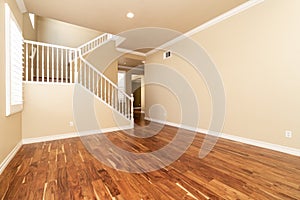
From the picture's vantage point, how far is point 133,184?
1.64 m

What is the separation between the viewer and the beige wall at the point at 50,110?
3.17m

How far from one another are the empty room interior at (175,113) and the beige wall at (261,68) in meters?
0.02

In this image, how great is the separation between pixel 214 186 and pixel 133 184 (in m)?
0.89

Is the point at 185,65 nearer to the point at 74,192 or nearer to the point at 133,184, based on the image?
the point at 133,184

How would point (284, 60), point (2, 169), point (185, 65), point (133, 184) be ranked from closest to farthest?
point (133, 184) < point (2, 169) < point (284, 60) < point (185, 65)

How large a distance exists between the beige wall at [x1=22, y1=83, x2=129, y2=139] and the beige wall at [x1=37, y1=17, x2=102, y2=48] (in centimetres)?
331

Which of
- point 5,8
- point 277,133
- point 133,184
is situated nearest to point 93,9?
point 5,8

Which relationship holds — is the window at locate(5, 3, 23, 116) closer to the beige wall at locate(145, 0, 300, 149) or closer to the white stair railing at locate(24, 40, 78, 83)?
the white stair railing at locate(24, 40, 78, 83)

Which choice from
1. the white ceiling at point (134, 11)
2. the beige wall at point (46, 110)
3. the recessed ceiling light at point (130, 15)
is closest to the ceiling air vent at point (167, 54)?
the white ceiling at point (134, 11)

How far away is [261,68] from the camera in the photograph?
284 cm

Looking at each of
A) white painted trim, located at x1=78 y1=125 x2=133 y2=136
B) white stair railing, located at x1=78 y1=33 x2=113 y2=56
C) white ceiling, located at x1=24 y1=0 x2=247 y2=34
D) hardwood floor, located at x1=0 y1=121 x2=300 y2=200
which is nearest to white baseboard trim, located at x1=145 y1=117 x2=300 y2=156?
hardwood floor, located at x1=0 y1=121 x2=300 y2=200

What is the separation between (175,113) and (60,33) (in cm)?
547

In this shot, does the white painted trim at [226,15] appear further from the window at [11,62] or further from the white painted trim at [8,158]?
the white painted trim at [8,158]

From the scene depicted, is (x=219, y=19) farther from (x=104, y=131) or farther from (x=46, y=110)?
(x=46, y=110)
